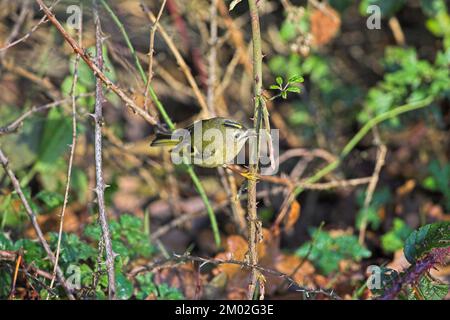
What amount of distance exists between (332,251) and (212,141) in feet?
3.37

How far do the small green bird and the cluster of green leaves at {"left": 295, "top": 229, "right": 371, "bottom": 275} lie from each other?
801 millimetres

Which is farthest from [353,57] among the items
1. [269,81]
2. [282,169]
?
[282,169]

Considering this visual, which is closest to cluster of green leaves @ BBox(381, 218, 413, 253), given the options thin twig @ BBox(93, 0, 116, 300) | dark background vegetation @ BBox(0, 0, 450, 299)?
dark background vegetation @ BBox(0, 0, 450, 299)

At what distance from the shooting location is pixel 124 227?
2.84 m

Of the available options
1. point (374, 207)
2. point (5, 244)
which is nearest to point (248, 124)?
point (374, 207)

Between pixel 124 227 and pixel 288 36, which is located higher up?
pixel 288 36

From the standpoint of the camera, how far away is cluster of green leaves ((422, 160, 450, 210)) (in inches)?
151

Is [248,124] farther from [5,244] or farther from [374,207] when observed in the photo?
[5,244]

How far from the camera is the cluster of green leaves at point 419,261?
225cm

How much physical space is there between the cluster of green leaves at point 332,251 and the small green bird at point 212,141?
2.63ft
